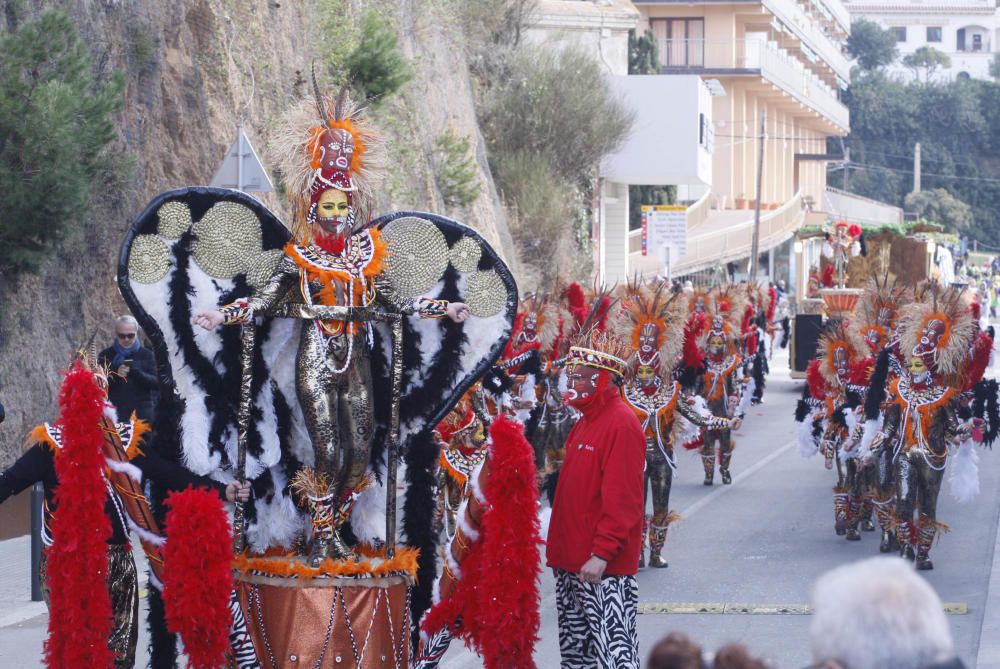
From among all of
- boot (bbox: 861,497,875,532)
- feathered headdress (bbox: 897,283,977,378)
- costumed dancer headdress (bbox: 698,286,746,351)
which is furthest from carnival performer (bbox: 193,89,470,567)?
costumed dancer headdress (bbox: 698,286,746,351)

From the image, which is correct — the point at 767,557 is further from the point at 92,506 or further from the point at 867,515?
the point at 92,506

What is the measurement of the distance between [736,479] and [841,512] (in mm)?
4138

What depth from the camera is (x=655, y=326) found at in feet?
42.4

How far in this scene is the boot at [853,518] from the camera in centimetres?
1366

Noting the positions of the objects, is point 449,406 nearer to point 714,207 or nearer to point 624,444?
point 624,444

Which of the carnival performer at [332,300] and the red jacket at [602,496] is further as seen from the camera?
the carnival performer at [332,300]

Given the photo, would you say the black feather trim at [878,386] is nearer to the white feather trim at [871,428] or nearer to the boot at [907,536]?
the white feather trim at [871,428]

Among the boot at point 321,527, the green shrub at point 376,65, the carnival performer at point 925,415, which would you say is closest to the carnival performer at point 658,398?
the carnival performer at point 925,415

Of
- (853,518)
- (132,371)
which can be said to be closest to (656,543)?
(853,518)

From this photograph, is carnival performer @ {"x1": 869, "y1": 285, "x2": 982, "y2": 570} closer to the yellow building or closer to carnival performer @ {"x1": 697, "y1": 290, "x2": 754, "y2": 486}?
carnival performer @ {"x1": 697, "y1": 290, "x2": 754, "y2": 486}

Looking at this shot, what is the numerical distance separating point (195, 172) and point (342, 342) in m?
10.9

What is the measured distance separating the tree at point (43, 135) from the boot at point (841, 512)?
7.30 m

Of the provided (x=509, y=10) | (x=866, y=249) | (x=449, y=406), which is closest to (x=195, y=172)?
(x=449, y=406)

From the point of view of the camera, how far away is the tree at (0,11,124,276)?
510 inches
